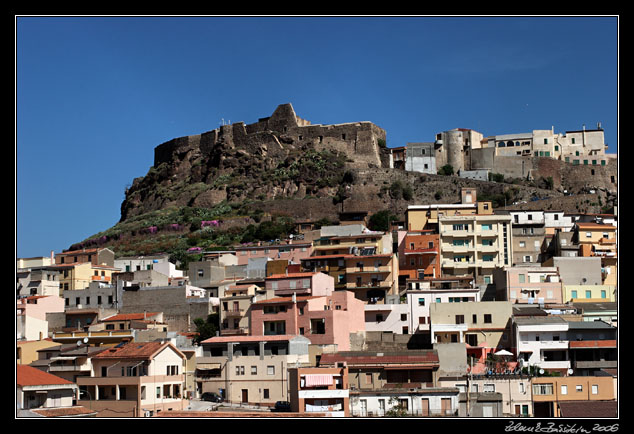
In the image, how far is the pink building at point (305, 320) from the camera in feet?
165

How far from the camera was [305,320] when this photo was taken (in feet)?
167

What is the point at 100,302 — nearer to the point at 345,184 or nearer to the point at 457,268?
the point at 457,268

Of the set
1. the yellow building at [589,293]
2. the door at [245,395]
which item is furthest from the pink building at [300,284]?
the yellow building at [589,293]

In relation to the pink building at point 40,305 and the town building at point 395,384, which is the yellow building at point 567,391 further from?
the pink building at point 40,305

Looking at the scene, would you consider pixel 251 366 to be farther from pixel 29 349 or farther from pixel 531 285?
pixel 531 285

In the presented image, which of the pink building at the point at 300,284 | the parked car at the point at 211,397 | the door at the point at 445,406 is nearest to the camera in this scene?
the door at the point at 445,406

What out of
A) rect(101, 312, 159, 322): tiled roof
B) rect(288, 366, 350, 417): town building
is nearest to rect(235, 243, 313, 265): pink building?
rect(101, 312, 159, 322): tiled roof

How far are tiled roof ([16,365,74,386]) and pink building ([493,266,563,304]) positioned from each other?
91.0 feet

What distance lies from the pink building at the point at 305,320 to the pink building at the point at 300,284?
3.42m

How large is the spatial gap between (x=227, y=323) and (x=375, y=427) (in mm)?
31376

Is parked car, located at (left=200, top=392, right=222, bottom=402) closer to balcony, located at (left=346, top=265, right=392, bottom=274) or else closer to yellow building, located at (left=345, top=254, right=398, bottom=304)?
yellow building, located at (left=345, top=254, right=398, bottom=304)

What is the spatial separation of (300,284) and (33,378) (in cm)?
2103

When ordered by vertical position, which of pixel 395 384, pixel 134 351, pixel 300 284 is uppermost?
pixel 300 284

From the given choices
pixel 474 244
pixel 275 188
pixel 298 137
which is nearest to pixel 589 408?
pixel 474 244
